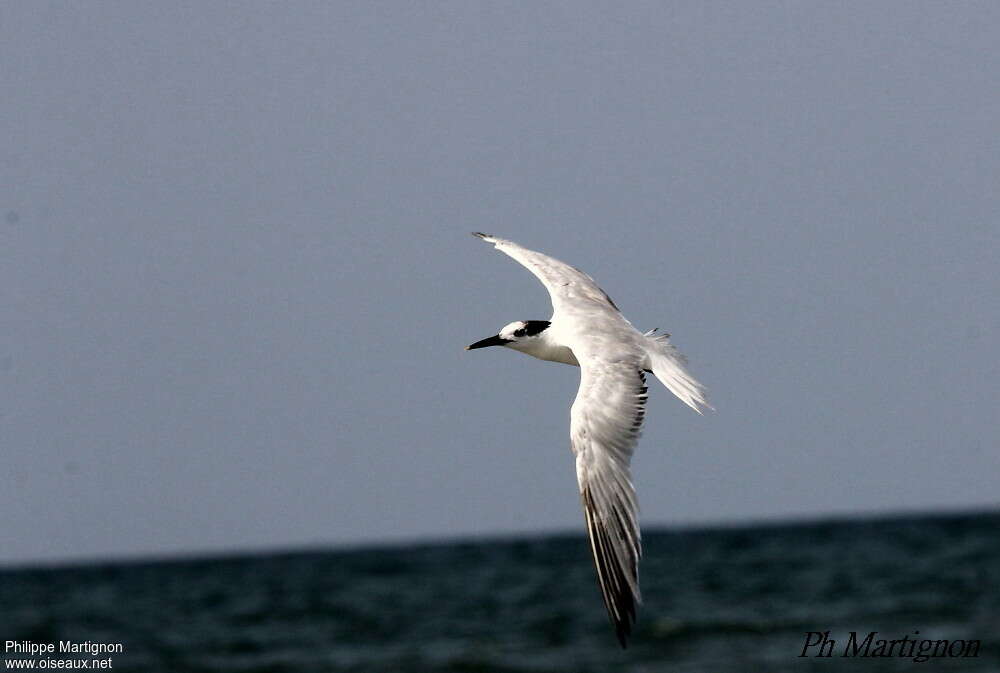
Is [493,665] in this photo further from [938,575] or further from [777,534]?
[777,534]

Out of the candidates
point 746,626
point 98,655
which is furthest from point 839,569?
point 98,655

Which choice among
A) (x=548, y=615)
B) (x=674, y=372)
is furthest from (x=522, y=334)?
(x=548, y=615)

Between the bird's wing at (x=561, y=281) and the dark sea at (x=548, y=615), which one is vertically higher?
the bird's wing at (x=561, y=281)

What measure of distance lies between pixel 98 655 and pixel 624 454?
15179 millimetres

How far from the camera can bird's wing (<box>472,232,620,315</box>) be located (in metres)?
8.34

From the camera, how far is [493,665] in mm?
17266

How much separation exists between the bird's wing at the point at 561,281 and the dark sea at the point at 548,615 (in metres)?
7.87

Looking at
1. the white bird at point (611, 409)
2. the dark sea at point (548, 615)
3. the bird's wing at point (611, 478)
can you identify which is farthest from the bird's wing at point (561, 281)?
the dark sea at point (548, 615)

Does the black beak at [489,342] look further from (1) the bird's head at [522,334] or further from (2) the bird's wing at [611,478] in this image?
(2) the bird's wing at [611,478]

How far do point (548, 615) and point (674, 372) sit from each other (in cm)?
1503

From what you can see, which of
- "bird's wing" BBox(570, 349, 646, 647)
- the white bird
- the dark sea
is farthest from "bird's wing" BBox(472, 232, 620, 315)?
the dark sea

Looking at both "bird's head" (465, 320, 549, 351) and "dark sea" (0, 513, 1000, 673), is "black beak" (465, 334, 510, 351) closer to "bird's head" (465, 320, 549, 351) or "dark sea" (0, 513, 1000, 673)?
"bird's head" (465, 320, 549, 351)

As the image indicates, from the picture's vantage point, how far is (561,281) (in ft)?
28.5

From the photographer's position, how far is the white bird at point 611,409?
6.36 metres
